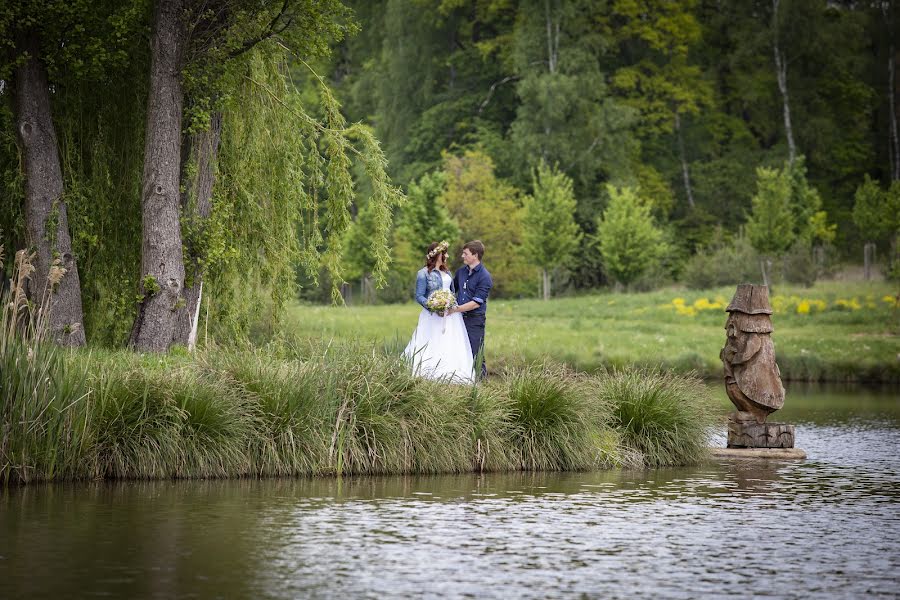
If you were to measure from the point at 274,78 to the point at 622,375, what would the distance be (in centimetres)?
770

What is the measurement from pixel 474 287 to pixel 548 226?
97.5ft

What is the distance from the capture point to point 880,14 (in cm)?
6188

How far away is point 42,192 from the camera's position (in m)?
16.8

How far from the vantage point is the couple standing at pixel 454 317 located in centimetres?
1550

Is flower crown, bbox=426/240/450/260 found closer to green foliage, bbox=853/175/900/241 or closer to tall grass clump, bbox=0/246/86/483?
tall grass clump, bbox=0/246/86/483

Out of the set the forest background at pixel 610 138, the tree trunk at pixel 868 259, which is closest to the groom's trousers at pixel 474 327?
the forest background at pixel 610 138

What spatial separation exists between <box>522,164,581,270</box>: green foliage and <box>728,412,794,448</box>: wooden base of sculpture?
30012 millimetres

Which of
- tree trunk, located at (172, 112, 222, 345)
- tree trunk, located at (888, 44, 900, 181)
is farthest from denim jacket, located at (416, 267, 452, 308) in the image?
tree trunk, located at (888, 44, 900, 181)

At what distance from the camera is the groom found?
15.9 m

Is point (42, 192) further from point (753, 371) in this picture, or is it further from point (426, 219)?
point (426, 219)

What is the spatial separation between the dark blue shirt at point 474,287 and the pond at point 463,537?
3444 millimetres

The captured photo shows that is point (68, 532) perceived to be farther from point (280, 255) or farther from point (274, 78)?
point (274, 78)

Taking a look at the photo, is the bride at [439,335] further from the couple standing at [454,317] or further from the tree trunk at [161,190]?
the tree trunk at [161,190]

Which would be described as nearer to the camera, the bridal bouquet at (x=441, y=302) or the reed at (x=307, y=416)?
the reed at (x=307, y=416)
